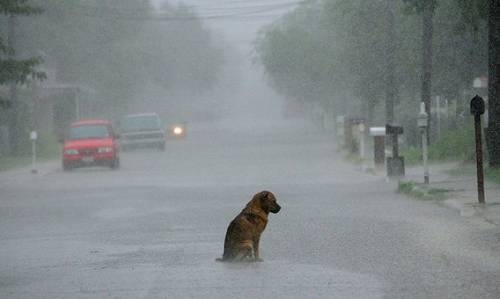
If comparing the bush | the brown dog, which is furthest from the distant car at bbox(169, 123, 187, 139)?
the brown dog

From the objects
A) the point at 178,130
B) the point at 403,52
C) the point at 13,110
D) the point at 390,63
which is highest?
the point at 403,52

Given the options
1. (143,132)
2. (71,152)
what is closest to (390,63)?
(71,152)

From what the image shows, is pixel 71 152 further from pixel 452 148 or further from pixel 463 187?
pixel 463 187

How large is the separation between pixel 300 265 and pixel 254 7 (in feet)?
275

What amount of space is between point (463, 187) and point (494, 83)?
444cm

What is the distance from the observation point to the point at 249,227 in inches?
508

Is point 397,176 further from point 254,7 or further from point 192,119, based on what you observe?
point 192,119

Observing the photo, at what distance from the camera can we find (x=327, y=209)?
21.8m

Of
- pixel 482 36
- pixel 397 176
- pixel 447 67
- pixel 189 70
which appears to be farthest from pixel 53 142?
pixel 189 70

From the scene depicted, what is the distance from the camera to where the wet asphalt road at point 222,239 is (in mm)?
11719

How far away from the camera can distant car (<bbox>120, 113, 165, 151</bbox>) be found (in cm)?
6016

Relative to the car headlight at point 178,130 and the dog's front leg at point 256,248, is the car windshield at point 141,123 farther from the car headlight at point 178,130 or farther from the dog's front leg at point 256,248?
the dog's front leg at point 256,248

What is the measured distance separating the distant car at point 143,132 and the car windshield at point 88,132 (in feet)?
46.2

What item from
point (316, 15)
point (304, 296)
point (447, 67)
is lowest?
point (304, 296)
